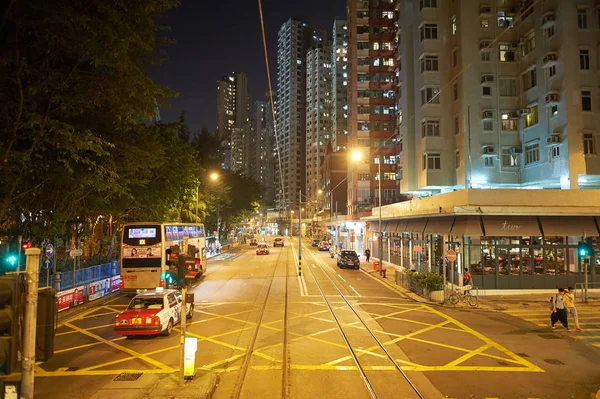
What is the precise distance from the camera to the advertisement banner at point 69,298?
19375mm

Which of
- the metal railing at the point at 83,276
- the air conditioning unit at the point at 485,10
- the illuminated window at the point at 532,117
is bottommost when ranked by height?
the metal railing at the point at 83,276

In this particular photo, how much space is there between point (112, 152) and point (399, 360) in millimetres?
13687

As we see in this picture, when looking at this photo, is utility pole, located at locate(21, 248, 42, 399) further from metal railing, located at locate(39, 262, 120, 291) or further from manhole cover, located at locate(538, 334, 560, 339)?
manhole cover, located at locate(538, 334, 560, 339)

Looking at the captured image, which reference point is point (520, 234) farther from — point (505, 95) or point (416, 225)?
point (505, 95)

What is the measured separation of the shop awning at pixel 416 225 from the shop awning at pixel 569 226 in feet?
26.3

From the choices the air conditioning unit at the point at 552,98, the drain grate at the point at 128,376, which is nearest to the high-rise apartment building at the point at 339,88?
the air conditioning unit at the point at 552,98

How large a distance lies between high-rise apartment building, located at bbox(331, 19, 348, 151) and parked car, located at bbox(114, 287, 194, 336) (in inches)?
3925

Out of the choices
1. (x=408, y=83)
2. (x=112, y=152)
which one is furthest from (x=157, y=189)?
(x=408, y=83)

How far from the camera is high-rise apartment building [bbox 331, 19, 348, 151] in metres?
116

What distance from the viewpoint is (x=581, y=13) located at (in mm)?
28766

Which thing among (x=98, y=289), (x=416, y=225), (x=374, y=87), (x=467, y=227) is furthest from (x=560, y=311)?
(x=374, y=87)

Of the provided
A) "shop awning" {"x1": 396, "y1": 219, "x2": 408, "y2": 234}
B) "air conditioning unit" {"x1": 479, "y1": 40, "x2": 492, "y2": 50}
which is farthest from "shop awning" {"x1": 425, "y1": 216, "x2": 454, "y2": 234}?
"air conditioning unit" {"x1": 479, "y1": 40, "x2": 492, "y2": 50}

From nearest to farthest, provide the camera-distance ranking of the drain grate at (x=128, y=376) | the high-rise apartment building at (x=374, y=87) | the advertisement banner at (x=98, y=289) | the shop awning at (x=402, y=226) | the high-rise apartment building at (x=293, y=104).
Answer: the drain grate at (x=128, y=376)
the advertisement banner at (x=98, y=289)
the shop awning at (x=402, y=226)
the high-rise apartment building at (x=374, y=87)
the high-rise apartment building at (x=293, y=104)

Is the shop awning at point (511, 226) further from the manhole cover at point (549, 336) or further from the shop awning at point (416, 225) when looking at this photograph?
the manhole cover at point (549, 336)
